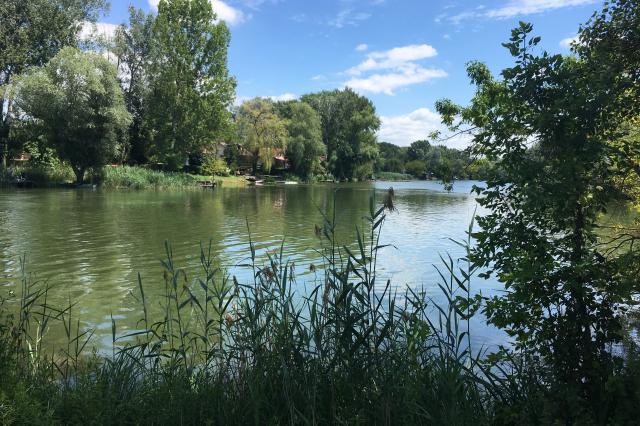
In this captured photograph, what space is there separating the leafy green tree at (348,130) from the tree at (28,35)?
132 ft

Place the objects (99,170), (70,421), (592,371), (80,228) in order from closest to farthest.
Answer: (70,421) < (592,371) < (80,228) < (99,170)

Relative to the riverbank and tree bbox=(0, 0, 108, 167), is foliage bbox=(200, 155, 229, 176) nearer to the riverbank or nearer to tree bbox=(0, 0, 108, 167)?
the riverbank

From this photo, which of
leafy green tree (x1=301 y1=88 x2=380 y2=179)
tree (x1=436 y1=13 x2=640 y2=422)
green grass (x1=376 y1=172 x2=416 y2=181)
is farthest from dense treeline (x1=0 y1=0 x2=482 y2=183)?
green grass (x1=376 y1=172 x2=416 y2=181)

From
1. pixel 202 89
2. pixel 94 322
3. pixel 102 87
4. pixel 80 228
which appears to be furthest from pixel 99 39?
pixel 94 322

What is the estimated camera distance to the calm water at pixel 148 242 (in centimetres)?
885

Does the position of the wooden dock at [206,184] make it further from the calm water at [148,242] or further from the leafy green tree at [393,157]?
the leafy green tree at [393,157]

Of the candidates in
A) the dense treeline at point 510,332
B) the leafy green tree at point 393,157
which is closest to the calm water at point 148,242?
the dense treeline at point 510,332

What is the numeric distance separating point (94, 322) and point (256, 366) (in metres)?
4.78

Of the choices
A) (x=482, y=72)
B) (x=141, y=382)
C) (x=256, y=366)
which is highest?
(x=482, y=72)

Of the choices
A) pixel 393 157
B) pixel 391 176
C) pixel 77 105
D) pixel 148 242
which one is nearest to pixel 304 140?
pixel 77 105

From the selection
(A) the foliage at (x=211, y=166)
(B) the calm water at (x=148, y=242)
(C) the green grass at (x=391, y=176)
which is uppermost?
(A) the foliage at (x=211, y=166)

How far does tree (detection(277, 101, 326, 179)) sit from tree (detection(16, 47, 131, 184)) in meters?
29.8

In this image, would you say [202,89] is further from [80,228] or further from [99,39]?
[80,228]

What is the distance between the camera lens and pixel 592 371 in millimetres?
3141
